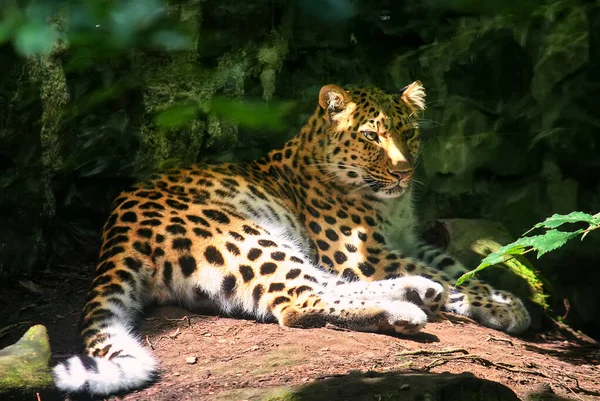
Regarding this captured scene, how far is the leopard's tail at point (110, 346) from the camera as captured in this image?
4.16 m

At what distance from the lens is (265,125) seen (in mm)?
2051

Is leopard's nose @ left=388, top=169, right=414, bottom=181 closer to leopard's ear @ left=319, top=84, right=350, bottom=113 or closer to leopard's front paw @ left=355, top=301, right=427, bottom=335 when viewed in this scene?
leopard's ear @ left=319, top=84, right=350, bottom=113

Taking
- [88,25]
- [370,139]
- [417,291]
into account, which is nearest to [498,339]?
[417,291]

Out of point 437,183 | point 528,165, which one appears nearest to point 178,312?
point 437,183

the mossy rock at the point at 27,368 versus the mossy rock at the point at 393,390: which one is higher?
the mossy rock at the point at 27,368

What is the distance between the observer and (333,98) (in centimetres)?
718

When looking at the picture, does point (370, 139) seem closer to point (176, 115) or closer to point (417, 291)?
point (417, 291)

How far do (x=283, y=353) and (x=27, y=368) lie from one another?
163cm

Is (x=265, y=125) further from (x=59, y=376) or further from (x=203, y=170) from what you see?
(x=203, y=170)

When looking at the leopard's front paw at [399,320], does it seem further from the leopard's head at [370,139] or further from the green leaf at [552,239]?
the green leaf at [552,239]

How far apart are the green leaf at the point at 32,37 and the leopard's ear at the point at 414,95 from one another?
242 inches

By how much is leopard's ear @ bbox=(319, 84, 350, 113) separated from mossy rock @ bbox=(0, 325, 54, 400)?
12.6ft

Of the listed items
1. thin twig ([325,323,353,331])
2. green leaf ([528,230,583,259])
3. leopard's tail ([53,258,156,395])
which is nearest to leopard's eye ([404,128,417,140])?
thin twig ([325,323,353,331])

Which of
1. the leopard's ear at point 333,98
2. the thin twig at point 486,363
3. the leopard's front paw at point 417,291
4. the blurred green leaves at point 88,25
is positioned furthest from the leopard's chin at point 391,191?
the blurred green leaves at point 88,25
